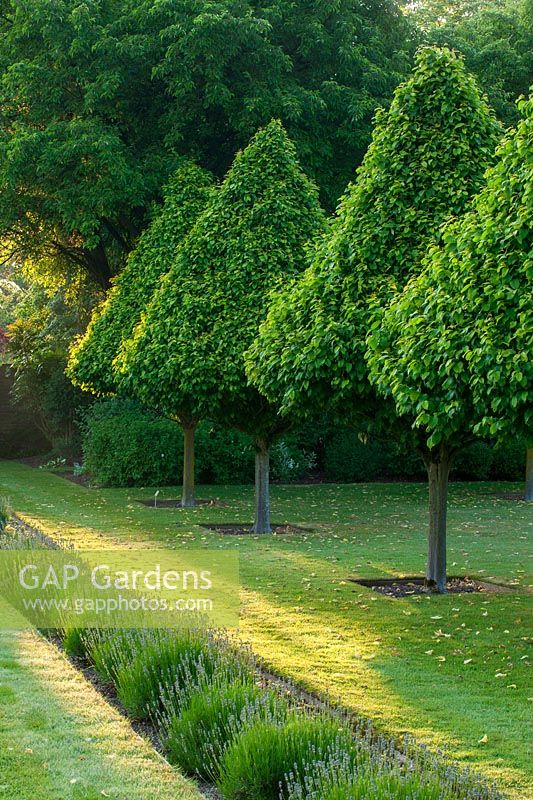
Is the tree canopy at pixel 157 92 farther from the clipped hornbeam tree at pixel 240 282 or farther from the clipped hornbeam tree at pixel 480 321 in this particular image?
the clipped hornbeam tree at pixel 480 321

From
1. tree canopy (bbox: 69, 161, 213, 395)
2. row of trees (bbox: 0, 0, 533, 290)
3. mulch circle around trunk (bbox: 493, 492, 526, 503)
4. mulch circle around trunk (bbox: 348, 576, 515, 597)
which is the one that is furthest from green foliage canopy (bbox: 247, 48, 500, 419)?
A: mulch circle around trunk (bbox: 493, 492, 526, 503)

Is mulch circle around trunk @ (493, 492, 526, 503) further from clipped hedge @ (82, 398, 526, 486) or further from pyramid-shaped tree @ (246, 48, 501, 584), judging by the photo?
pyramid-shaped tree @ (246, 48, 501, 584)

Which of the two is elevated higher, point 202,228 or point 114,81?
point 114,81

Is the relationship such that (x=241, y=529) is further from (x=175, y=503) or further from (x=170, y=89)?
(x=170, y=89)

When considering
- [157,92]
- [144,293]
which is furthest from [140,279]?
A: [157,92]

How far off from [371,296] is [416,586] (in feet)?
9.73

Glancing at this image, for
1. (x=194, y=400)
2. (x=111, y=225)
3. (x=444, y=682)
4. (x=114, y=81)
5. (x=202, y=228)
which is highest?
(x=114, y=81)

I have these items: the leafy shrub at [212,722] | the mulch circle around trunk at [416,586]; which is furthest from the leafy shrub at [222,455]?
the leafy shrub at [212,722]

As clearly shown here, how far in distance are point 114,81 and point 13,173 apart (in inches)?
106

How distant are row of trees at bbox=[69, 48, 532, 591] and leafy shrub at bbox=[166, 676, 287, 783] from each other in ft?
9.33

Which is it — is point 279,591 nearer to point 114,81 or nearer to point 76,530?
point 76,530

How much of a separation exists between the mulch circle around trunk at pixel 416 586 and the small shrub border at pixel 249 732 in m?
3.73

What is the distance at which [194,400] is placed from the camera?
14.8 meters

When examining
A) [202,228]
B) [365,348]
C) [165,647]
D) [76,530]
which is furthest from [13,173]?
[165,647]
